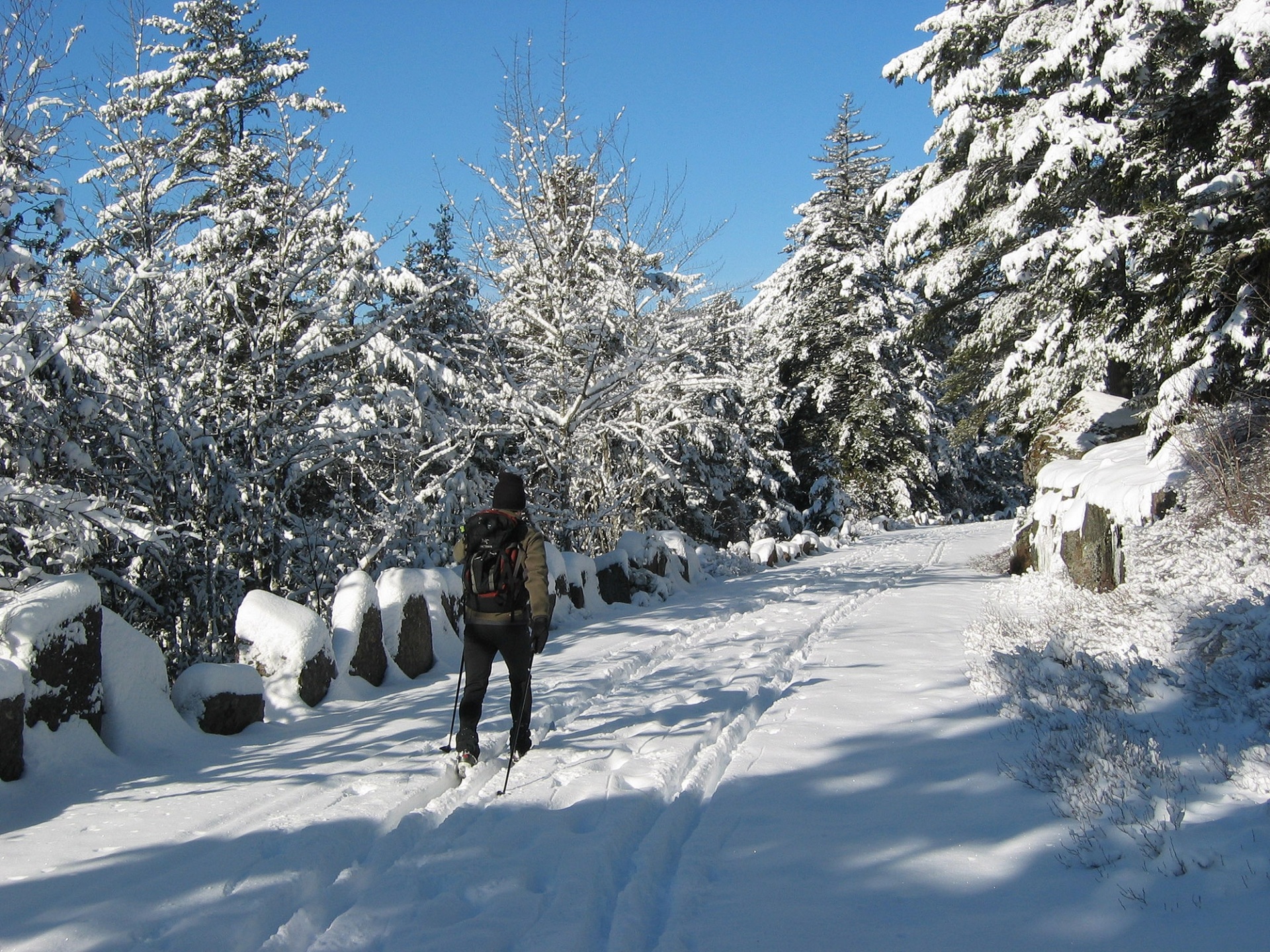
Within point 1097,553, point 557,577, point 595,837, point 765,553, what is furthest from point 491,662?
point 765,553

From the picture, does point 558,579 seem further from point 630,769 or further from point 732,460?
point 732,460

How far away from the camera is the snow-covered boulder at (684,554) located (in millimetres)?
12594

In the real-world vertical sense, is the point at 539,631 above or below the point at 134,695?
above

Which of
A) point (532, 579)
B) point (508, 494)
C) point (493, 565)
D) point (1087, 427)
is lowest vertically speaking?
point (532, 579)

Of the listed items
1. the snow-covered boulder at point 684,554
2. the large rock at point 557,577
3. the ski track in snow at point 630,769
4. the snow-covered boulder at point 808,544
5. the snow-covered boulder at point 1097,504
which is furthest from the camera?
the snow-covered boulder at point 808,544

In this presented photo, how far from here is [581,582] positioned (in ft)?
32.6

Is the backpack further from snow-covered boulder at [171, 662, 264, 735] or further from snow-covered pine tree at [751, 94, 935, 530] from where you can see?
snow-covered pine tree at [751, 94, 935, 530]

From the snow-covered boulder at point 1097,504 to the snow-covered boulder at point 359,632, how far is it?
7.26m

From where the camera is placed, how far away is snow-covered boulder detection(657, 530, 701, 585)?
496 inches

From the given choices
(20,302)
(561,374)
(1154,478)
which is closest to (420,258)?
(561,374)

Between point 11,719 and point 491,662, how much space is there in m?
2.43

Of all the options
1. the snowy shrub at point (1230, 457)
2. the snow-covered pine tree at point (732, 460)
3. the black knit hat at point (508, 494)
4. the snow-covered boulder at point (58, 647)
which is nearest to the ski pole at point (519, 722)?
the black knit hat at point (508, 494)

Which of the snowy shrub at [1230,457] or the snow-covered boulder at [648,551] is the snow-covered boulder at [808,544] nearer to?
the snow-covered boulder at [648,551]

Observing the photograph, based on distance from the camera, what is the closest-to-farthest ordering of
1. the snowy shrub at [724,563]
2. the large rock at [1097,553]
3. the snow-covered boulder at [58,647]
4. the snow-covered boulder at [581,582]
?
the snow-covered boulder at [58,647] → the large rock at [1097,553] → the snow-covered boulder at [581,582] → the snowy shrub at [724,563]
